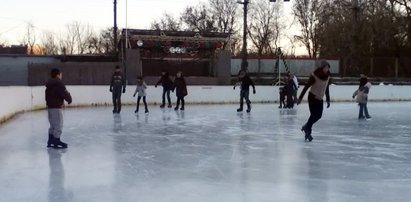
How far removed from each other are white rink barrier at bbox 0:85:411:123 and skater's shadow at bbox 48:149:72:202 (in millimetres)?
6872

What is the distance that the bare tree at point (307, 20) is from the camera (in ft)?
182

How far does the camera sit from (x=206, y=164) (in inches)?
277

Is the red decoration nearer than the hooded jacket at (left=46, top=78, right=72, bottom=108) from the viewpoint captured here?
No

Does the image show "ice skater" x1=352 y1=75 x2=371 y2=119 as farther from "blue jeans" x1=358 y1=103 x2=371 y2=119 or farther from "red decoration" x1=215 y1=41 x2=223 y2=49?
"red decoration" x1=215 y1=41 x2=223 y2=49

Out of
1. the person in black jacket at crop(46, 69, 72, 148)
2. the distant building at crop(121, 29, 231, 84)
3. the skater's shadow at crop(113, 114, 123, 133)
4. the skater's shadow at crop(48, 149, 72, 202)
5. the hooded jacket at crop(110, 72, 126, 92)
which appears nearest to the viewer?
the skater's shadow at crop(48, 149, 72, 202)

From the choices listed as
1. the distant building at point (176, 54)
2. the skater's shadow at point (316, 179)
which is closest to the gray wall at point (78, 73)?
the distant building at point (176, 54)

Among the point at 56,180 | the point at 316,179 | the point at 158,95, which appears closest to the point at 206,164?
the point at 316,179

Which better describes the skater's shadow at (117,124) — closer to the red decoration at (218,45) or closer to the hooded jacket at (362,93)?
the hooded jacket at (362,93)

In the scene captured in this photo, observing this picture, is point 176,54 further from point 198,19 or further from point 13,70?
point 198,19

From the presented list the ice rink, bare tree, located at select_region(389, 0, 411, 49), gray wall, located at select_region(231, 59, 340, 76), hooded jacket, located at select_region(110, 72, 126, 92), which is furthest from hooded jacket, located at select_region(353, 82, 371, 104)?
bare tree, located at select_region(389, 0, 411, 49)

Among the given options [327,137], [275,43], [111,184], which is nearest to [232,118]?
[327,137]

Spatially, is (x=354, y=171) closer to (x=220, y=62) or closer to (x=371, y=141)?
(x=371, y=141)

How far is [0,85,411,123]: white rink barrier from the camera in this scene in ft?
53.3

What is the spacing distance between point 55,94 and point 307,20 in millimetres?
50264
